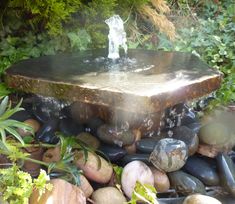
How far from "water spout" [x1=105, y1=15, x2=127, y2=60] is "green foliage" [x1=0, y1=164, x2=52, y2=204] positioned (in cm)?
186

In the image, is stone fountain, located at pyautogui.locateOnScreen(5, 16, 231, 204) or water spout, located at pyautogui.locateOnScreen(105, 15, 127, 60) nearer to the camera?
stone fountain, located at pyautogui.locateOnScreen(5, 16, 231, 204)

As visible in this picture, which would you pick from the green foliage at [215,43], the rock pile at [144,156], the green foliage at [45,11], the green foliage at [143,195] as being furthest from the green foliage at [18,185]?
the green foliage at [215,43]

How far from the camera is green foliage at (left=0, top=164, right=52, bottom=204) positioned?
215 centimetres

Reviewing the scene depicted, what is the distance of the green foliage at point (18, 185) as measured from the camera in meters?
2.15

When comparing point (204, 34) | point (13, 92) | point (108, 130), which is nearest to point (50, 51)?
point (13, 92)

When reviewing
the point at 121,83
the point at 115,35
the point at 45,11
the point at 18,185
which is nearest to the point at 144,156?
the point at 121,83

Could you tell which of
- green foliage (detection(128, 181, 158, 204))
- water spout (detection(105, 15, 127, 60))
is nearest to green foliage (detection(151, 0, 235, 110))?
water spout (detection(105, 15, 127, 60))

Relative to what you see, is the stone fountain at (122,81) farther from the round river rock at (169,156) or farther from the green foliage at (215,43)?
the green foliage at (215,43)

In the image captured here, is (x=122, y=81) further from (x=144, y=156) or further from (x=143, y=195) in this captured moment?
(x=143, y=195)

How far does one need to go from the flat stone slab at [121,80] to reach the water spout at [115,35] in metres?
0.29

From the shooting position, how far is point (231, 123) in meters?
3.50

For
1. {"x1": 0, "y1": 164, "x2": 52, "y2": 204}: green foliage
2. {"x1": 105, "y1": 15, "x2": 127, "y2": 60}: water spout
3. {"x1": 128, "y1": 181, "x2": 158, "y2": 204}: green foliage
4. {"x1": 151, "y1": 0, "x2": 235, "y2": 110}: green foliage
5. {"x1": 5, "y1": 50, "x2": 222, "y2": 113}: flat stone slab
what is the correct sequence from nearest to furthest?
{"x1": 0, "y1": 164, "x2": 52, "y2": 204}: green foliage
{"x1": 128, "y1": 181, "x2": 158, "y2": 204}: green foliage
{"x1": 5, "y1": 50, "x2": 222, "y2": 113}: flat stone slab
{"x1": 105, "y1": 15, "x2": 127, "y2": 60}: water spout
{"x1": 151, "y1": 0, "x2": 235, "y2": 110}: green foliage

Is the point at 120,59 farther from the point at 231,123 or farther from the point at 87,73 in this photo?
the point at 231,123

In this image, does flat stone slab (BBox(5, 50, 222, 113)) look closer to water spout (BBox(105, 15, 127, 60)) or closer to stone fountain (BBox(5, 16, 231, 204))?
stone fountain (BBox(5, 16, 231, 204))
